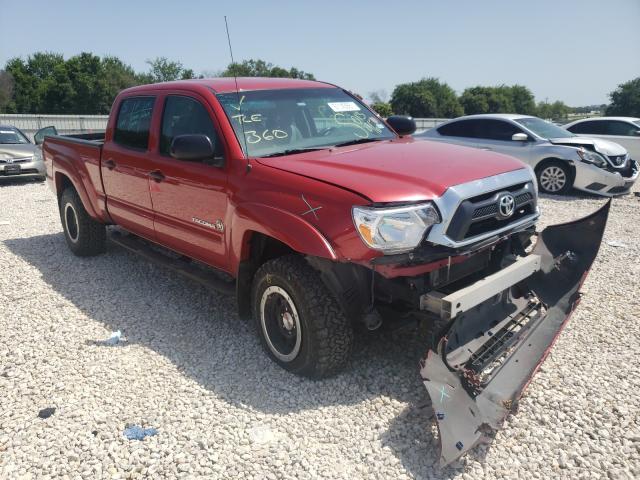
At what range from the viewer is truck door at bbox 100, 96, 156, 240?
465cm

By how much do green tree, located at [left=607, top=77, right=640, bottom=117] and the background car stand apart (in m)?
42.9

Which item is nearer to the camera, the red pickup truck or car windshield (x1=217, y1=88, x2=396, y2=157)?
the red pickup truck

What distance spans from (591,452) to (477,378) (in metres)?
0.73

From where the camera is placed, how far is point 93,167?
5.55m

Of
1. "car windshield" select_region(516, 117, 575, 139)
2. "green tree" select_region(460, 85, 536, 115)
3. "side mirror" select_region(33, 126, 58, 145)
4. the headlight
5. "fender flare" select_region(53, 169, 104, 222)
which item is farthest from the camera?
"green tree" select_region(460, 85, 536, 115)

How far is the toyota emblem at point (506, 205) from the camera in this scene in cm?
316

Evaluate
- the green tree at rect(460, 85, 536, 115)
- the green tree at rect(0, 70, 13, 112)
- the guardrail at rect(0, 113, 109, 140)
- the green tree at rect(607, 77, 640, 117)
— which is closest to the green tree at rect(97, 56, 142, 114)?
the green tree at rect(0, 70, 13, 112)

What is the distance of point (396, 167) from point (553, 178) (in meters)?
7.93

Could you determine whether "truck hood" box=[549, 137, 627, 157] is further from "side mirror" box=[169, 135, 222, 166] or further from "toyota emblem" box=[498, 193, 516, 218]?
"side mirror" box=[169, 135, 222, 166]

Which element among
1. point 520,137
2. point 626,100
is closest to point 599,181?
point 520,137

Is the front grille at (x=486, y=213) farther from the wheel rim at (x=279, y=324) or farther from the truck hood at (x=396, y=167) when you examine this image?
the wheel rim at (x=279, y=324)

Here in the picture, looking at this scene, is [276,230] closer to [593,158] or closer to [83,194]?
[83,194]

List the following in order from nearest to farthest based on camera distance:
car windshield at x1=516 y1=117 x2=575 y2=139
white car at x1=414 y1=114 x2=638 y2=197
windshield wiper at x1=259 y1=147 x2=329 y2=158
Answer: windshield wiper at x1=259 y1=147 x2=329 y2=158 < white car at x1=414 y1=114 x2=638 y2=197 < car windshield at x1=516 y1=117 x2=575 y2=139

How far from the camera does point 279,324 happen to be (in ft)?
11.9
